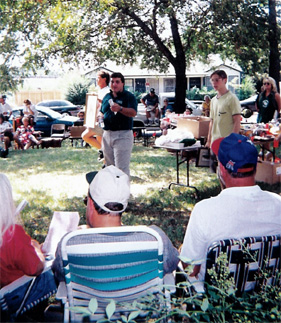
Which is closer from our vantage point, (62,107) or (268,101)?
(268,101)

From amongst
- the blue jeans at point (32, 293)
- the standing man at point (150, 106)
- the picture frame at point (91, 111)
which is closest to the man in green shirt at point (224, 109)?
the picture frame at point (91, 111)

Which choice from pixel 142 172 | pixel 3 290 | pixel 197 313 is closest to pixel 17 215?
pixel 3 290

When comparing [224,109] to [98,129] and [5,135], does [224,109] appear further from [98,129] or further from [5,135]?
[5,135]

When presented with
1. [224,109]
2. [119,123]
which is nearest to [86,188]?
[119,123]

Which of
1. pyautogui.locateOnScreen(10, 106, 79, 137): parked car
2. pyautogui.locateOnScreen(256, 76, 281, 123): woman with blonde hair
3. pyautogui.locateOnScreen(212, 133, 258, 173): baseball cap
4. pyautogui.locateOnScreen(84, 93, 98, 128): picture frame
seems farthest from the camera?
pyautogui.locateOnScreen(10, 106, 79, 137): parked car

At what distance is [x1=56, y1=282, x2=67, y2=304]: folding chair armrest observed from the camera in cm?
207

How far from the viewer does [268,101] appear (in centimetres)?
792

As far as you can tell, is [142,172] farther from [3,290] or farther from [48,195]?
[3,290]

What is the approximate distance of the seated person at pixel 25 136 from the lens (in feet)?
41.0

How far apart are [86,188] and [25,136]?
20.4 feet

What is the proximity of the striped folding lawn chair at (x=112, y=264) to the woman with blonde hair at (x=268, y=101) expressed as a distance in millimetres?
6531

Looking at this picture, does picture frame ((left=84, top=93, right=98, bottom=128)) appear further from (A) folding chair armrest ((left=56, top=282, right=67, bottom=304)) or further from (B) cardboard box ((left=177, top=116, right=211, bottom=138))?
(A) folding chair armrest ((left=56, top=282, right=67, bottom=304))

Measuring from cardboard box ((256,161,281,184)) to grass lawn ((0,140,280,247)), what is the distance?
0.46 feet

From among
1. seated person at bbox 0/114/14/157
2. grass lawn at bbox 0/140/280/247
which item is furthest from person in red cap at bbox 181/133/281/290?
seated person at bbox 0/114/14/157
